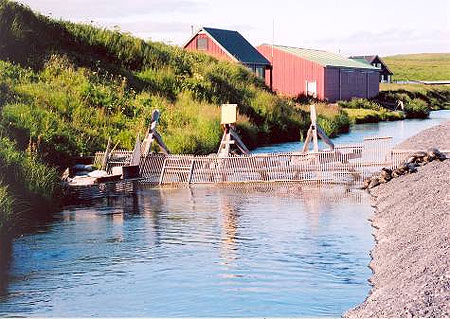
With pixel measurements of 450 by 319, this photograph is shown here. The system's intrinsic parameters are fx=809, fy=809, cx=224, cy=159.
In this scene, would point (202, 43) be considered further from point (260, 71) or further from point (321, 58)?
point (321, 58)

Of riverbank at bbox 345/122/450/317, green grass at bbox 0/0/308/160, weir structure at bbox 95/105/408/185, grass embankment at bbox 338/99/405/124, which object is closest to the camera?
riverbank at bbox 345/122/450/317

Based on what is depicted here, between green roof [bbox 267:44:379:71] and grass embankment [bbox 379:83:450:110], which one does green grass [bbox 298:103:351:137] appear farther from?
grass embankment [bbox 379:83:450:110]

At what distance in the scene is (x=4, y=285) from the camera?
13906 mm

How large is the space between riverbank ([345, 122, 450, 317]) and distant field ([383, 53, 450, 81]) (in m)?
123

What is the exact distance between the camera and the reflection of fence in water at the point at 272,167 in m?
27.8

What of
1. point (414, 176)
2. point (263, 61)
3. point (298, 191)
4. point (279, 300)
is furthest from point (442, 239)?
point (263, 61)

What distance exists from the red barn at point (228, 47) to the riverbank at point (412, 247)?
41.6 metres

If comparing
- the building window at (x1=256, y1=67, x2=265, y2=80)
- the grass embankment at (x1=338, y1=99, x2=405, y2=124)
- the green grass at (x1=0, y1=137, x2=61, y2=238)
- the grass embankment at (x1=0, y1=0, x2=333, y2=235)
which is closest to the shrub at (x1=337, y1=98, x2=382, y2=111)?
the grass embankment at (x1=338, y1=99, x2=405, y2=124)

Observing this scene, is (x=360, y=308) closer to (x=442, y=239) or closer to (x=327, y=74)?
(x=442, y=239)

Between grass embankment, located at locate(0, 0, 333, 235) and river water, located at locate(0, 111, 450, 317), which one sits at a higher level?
grass embankment, located at locate(0, 0, 333, 235)

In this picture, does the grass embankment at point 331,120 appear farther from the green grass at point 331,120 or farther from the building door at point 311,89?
the building door at point 311,89

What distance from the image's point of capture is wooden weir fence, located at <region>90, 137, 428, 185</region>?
91.1 feet

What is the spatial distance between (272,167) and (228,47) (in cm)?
3958

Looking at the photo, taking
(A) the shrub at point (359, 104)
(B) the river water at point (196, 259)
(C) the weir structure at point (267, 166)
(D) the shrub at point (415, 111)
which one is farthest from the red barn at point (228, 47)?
(B) the river water at point (196, 259)
